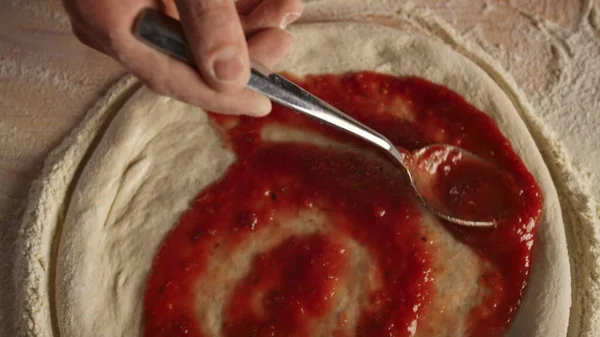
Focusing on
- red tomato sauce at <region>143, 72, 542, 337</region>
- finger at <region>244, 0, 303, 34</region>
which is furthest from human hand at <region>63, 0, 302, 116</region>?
red tomato sauce at <region>143, 72, 542, 337</region>

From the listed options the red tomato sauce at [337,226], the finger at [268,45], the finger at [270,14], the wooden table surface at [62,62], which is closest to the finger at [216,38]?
the finger at [268,45]

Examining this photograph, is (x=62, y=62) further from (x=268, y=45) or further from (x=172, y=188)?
(x=268, y=45)

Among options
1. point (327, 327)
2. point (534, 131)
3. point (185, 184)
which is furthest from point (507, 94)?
point (185, 184)

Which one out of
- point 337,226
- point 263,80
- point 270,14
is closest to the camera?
point 263,80

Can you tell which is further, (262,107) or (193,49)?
Result: (262,107)

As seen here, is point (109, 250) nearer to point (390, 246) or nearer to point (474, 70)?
point (390, 246)

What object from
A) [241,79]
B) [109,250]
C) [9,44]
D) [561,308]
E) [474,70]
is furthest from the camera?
[9,44]

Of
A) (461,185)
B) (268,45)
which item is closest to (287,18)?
(268,45)

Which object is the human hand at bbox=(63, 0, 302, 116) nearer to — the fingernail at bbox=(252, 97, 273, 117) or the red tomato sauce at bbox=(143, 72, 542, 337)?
the fingernail at bbox=(252, 97, 273, 117)
